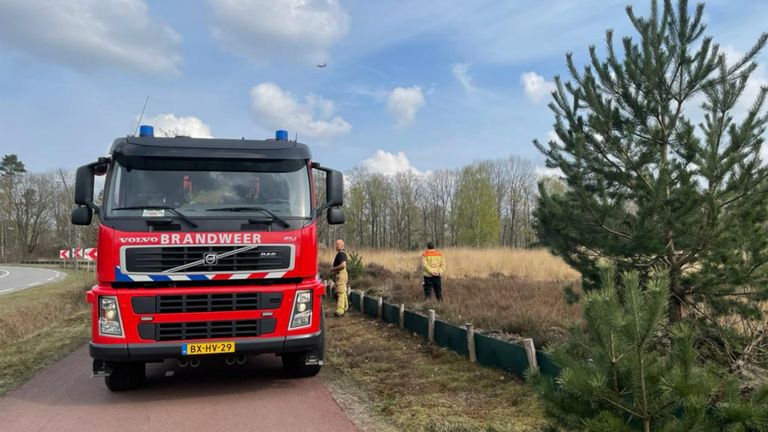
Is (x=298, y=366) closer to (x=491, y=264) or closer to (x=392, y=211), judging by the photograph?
(x=491, y=264)

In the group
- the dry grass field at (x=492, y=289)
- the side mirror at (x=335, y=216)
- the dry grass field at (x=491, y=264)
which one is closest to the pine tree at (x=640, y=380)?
the dry grass field at (x=492, y=289)

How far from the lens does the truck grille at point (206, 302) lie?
5.66m

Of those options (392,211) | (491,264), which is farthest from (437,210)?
(491,264)

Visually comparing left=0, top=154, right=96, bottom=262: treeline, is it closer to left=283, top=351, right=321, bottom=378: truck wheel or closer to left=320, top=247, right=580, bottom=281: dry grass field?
left=320, top=247, right=580, bottom=281: dry grass field

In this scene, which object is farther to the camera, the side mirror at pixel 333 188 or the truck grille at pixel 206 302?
the side mirror at pixel 333 188

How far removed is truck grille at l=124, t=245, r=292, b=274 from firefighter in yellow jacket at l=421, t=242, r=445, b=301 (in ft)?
21.8

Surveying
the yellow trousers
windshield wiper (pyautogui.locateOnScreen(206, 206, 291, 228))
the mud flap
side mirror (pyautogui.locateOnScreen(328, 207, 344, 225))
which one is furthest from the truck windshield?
the yellow trousers

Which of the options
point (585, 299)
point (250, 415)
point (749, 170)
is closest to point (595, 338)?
point (585, 299)

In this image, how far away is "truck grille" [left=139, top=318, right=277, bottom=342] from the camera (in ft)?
18.7

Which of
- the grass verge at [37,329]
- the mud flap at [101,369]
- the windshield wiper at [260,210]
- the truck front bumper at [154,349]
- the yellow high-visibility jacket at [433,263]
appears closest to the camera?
the truck front bumper at [154,349]

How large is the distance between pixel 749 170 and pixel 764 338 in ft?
5.30

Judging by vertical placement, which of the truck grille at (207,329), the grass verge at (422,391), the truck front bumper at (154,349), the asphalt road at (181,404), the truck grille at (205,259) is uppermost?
the truck grille at (205,259)

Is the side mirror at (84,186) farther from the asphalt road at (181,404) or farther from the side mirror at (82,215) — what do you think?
the asphalt road at (181,404)

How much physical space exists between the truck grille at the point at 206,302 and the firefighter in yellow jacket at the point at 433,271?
22.0 ft
